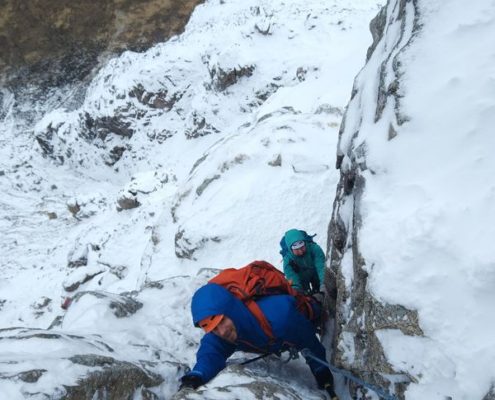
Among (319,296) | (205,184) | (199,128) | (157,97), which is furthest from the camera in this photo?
(157,97)

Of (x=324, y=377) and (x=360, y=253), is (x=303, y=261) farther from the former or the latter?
(x=360, y=253)

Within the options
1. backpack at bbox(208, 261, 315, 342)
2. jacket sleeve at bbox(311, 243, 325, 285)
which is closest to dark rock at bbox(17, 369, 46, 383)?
backpack at bbox(208, 261, 315, 342)

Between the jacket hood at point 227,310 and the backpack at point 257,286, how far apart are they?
6 cm

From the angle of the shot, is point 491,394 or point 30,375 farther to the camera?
point 30,375

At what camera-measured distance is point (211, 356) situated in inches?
147

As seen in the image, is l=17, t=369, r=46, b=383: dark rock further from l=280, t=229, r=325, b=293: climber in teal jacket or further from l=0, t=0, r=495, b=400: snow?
l=280, t=229, r=325, b=293: climber in teal jacket

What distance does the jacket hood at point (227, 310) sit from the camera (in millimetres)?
3686

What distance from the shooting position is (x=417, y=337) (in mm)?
2844

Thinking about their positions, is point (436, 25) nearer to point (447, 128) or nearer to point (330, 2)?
point (447, 128)

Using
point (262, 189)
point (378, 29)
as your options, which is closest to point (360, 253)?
Answer: point (378, 29)

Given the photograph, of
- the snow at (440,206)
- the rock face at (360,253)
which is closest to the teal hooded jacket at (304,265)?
the rock face at (360,253)

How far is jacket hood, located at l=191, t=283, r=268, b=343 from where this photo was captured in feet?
12.1

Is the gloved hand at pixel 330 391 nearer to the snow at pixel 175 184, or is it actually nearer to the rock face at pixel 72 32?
the snow at pixel 175 184

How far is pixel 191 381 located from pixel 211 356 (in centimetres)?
28
